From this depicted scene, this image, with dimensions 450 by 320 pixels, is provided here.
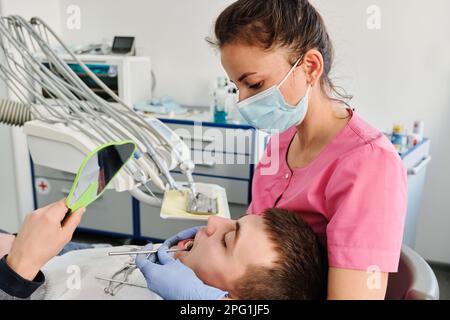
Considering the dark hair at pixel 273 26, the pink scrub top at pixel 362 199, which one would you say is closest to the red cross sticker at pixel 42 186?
the dark hair at pixel 273 26

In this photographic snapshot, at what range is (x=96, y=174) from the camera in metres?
0.76

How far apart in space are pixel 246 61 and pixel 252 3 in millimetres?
140

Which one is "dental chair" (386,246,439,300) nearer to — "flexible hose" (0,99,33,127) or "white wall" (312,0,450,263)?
"flexible hose" (0,99,33,127)

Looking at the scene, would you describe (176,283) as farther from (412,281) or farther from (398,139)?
(398,139)

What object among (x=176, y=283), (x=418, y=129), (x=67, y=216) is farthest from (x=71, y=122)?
(x=418, y=129)

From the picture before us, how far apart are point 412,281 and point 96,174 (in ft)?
2.20

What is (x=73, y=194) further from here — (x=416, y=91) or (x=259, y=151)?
(x=416, y=91)

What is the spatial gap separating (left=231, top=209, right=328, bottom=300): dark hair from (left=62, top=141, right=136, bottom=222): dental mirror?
39 cm

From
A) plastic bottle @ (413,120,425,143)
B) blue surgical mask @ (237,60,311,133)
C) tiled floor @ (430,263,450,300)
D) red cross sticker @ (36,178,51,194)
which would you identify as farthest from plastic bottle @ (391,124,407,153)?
red cross sticker @ (36,178,51,194)

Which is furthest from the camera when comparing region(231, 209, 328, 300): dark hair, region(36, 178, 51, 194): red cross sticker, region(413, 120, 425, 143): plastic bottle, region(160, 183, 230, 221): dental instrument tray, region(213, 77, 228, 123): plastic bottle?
region(36, 178, 51, 194): red cross sticker

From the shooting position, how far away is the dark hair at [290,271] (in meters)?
0.89

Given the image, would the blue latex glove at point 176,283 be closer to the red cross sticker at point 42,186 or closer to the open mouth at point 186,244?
the open mouth at point 186,244

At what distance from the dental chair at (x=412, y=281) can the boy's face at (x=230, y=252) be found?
0.28m

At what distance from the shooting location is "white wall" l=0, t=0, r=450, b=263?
2475 millimetres
